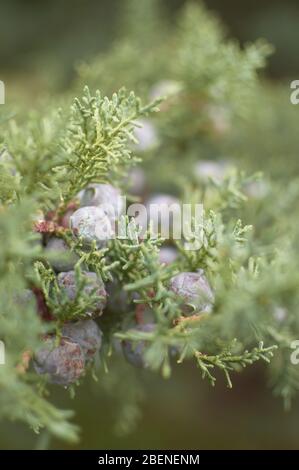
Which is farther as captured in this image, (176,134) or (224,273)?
(176,134)

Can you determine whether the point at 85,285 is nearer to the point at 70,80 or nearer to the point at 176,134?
the point at 176,134

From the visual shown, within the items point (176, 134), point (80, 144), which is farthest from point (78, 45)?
point (80, 144)
